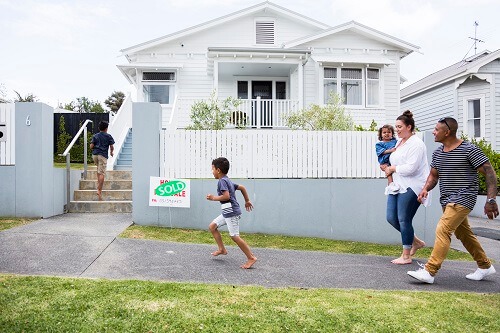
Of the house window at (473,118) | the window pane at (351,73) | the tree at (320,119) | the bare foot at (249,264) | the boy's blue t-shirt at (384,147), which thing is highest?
the window pane at (351,73)

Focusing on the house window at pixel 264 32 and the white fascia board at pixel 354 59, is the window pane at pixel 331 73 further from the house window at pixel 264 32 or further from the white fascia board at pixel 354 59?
the house window at pixel 264 32

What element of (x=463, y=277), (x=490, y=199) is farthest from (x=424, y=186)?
(x=463, y=277)

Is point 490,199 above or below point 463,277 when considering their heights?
above

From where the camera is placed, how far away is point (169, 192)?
7.72 m

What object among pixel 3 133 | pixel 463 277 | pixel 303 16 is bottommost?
pixel 463 277

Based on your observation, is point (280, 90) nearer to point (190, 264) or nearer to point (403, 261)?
point (403, 261)

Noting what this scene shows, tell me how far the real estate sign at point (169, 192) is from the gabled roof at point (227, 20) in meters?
10.7

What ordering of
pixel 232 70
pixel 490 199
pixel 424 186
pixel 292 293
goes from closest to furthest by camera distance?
pixel 292 293
pixel 490 199
pixel 424 186
pixel 232 70

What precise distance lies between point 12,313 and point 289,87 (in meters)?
16.0

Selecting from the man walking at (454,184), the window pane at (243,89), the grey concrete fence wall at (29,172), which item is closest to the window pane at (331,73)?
the window pane at (243,89)

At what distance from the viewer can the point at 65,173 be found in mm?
9141

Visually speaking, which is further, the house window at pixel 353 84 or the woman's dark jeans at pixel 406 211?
the house window at pixel 353 84

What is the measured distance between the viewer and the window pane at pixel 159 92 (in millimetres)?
17359

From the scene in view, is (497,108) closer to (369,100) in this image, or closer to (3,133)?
(369,100)
